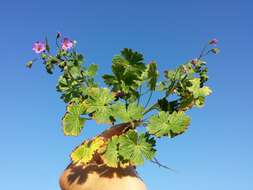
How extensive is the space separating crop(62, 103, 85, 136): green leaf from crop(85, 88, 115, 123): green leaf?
0.41 ft

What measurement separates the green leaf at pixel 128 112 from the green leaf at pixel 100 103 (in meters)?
0.07

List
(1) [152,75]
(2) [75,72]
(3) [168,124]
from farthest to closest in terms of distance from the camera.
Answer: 1. (2) [75,72]
2. (1) [152,75]
3. (3) [168,124]

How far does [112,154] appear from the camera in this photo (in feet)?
14.8

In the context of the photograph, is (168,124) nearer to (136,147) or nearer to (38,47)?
(136,147)

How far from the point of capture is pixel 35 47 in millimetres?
5188

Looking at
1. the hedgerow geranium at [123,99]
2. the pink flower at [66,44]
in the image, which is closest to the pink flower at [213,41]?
the hedgerow geranium at [123,99]

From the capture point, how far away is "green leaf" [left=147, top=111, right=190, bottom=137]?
4645 millimetres

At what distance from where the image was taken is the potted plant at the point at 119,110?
A: 4.55 meters

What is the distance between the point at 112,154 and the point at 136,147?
0.23m

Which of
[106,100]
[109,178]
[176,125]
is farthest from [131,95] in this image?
[109,178]

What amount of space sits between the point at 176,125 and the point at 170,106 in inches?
14.8

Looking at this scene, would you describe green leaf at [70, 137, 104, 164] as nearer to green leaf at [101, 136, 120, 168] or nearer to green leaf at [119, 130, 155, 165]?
green leaf at [101, 136, 120, 168]

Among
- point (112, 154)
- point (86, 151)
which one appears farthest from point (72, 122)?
point (112, 154)

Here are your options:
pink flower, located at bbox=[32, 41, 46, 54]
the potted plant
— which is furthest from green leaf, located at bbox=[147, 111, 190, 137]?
pink flower, located at bbox=[32, 41, 46, 54]
